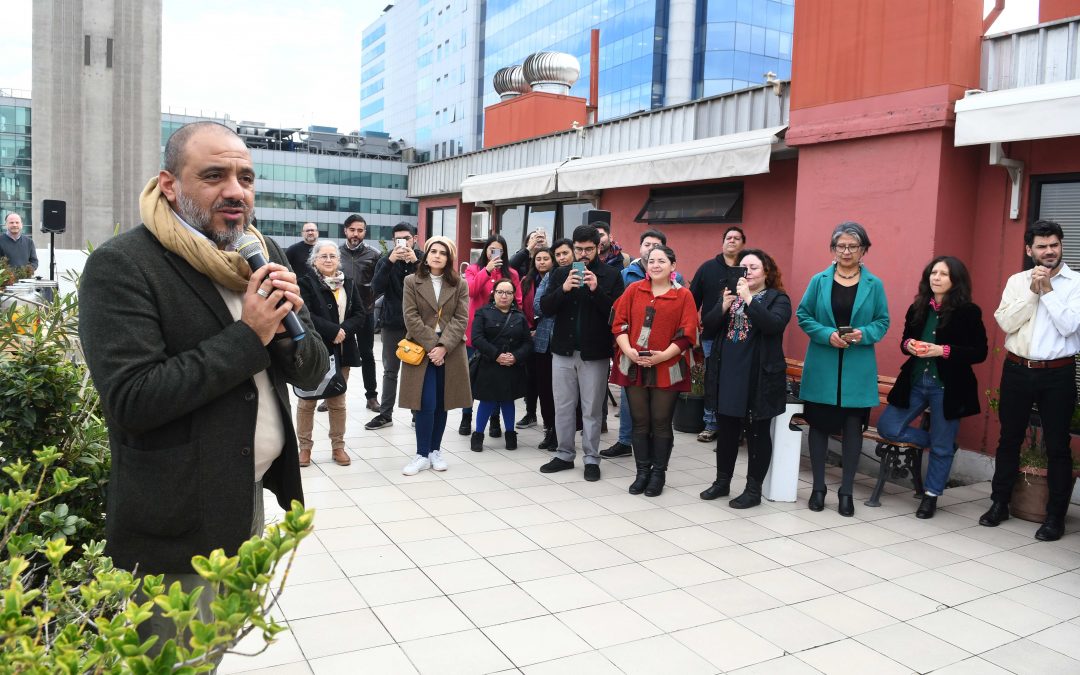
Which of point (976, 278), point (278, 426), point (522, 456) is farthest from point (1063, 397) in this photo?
point (278, 426)

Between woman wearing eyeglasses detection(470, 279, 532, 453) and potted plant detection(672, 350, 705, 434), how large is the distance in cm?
191

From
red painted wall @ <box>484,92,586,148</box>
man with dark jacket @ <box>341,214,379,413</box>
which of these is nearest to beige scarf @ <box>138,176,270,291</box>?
man with dark jacket @ <box>341,214,379,413</box>

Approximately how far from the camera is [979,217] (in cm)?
679

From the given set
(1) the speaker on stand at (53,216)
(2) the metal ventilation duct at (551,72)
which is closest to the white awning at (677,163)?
(2) the metal ventilation duct at (551,72)

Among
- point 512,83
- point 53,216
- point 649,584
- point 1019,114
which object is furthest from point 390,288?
point 53,216

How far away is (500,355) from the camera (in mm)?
7273

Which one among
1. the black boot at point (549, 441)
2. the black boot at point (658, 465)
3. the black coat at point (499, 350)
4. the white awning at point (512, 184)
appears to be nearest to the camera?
the black boot at point (658, 465)

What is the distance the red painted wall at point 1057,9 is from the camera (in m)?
7.72

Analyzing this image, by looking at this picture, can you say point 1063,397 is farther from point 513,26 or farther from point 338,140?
point 338,140

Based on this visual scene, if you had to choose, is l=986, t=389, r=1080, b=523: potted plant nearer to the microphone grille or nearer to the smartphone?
the smartphone

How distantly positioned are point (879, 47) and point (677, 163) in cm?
263

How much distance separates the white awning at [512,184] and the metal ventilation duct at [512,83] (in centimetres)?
233

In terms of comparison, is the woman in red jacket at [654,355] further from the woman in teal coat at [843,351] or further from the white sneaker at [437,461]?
the white sneaker at [437,461]

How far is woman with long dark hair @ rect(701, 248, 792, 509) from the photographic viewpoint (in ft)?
19.1
